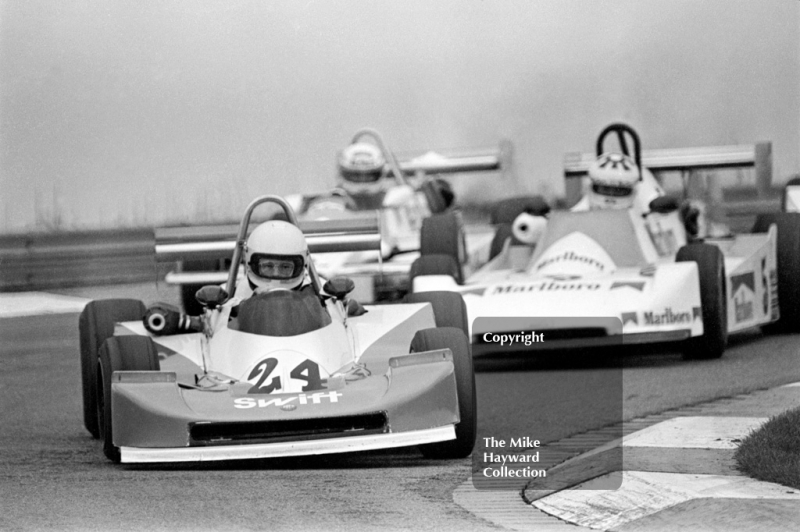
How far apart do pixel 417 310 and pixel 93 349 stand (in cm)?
170

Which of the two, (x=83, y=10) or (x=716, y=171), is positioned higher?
(x=83, y=10)

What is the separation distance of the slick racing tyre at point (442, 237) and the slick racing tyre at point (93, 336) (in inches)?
208

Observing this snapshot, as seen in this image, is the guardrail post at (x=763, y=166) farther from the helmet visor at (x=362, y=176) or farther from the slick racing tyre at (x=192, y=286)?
the slick racing tyre at (x=192, y=286)

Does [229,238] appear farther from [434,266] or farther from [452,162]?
[452,162]

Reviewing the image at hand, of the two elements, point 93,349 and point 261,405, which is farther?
point 93,349

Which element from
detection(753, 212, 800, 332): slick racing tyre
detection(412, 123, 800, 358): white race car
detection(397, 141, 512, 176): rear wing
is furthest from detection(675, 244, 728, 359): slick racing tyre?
detection(397, 141, 512, 176): rear wing

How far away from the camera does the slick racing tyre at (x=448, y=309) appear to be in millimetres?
8281

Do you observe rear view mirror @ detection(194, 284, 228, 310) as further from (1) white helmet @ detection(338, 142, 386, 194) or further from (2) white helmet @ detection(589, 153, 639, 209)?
(1) white helmet @ detection(338, 142, 386, 194)

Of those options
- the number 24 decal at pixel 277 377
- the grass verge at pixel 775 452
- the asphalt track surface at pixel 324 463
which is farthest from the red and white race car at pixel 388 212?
the grass verge at pixel 775 452

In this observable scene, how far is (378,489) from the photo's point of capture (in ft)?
20.3

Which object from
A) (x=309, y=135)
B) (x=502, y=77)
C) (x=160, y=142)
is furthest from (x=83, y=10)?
(x=502, y=77)

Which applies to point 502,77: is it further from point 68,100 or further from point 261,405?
point 261,405

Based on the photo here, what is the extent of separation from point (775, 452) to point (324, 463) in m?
2.00

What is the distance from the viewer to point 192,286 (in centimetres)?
1459
